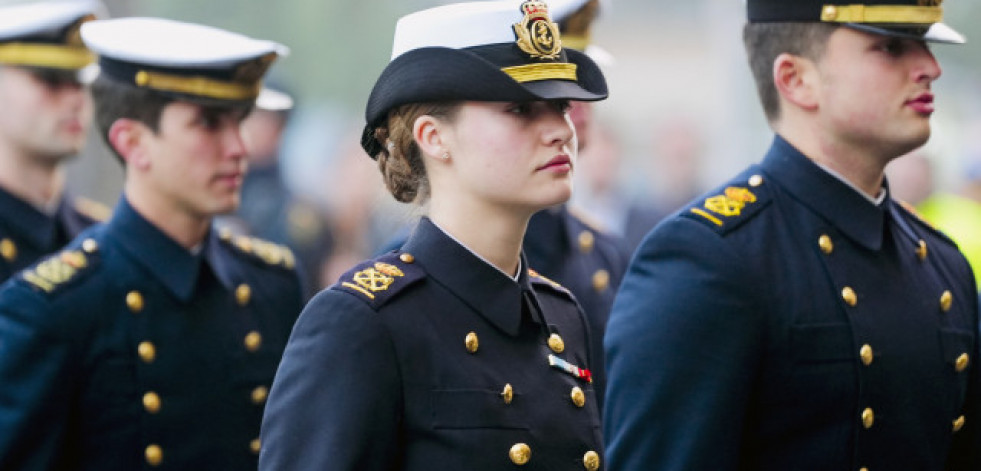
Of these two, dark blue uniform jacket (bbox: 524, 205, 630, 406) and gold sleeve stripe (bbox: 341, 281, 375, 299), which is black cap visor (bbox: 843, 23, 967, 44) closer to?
gold sleeve stripe (bbox: 341, 281, 375, 299)

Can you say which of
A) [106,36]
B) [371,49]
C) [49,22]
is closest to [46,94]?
[49,22]

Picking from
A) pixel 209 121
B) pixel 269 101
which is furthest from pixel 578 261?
pixel 209 121

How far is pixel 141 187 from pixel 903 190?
5227 millimetres

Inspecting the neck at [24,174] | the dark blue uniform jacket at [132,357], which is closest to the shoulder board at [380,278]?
the dark blue uniform jacket at [132,357]

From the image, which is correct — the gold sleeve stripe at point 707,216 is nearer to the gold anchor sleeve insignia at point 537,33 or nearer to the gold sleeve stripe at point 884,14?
the gold sleeve stripe at point 884,14

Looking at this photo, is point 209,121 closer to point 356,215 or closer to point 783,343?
point 783,343

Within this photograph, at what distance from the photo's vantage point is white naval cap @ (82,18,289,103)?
6.13 meters

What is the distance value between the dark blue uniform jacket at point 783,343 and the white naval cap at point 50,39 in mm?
3440

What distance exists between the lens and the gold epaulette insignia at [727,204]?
4.87 meters

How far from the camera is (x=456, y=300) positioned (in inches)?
163

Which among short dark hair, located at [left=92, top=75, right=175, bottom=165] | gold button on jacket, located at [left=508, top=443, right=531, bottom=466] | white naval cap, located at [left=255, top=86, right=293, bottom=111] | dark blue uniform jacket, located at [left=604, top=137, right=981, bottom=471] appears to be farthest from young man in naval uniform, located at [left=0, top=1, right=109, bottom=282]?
gold button on jacket, located at [left=508, top=443, right=531, bottom=466]

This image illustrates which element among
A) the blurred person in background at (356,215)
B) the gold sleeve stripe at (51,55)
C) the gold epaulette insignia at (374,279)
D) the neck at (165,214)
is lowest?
the blurred person in background at (356,215)

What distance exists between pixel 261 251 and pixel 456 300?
2.49 m

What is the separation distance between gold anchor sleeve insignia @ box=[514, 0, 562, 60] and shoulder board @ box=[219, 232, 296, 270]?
2418 mm
